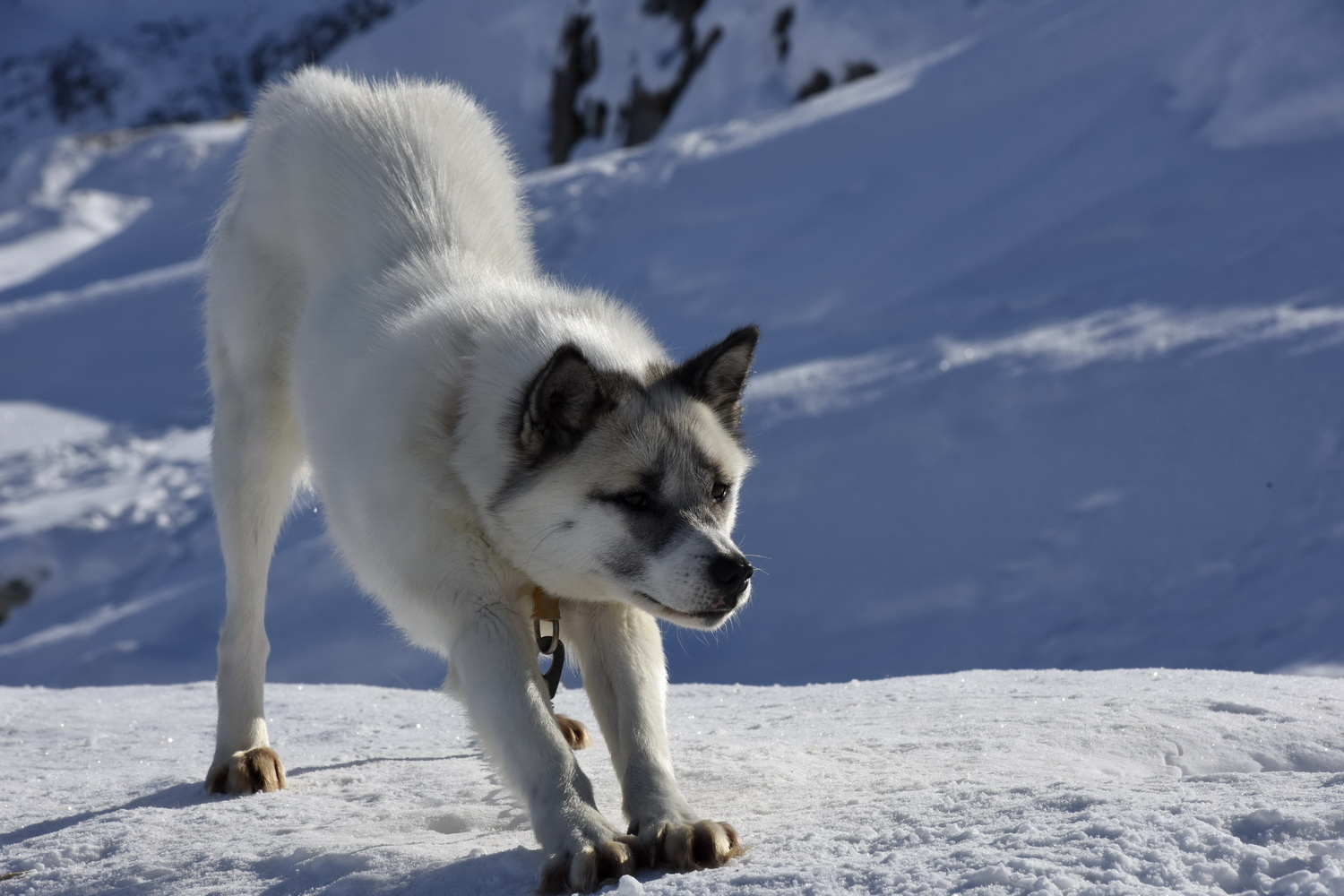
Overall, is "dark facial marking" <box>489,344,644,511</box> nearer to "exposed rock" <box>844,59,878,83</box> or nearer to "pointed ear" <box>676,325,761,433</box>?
"pointed ear" <box>676,325,761,433</box>

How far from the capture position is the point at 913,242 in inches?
348

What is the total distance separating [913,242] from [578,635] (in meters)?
6.54

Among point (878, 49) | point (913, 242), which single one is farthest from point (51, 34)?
point (913, 242)

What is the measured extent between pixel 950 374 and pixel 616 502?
4.50m

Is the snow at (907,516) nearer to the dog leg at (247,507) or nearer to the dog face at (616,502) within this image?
the dog leg at (247,507)

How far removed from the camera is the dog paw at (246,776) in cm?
326

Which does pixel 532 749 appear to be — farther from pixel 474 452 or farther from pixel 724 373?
pixel 724 373

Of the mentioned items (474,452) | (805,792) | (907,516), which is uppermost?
(907,516)

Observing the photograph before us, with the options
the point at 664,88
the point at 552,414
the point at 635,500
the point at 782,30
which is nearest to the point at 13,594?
the point at 552,414

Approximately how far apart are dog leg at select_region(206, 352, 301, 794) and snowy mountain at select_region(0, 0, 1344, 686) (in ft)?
5.86

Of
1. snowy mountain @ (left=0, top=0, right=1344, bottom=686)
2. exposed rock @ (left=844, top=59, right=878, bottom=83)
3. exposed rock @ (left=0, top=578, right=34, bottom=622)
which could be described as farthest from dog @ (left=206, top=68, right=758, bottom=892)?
exposed rock @ (left=844, top=59, right=878, bottom=83)

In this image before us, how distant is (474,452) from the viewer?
277 cm

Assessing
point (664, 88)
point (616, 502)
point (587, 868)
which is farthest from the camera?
point (664, 88)

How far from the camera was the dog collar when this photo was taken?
9.20ft
